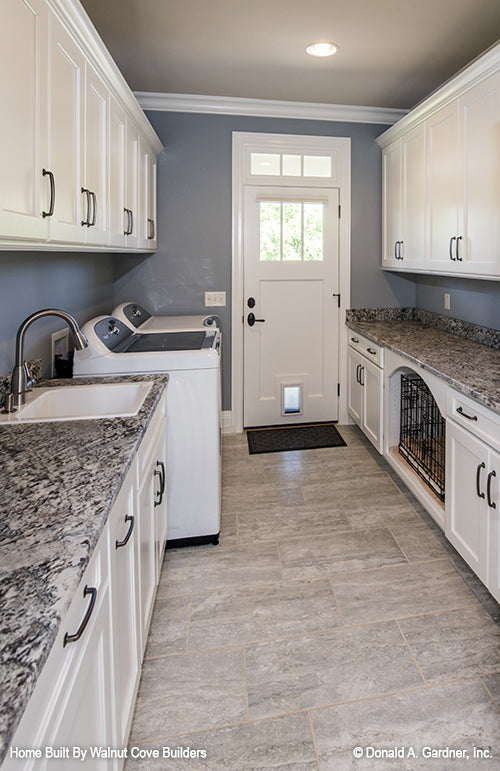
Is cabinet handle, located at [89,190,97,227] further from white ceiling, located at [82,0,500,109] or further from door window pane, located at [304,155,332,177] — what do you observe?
door window pane, located at [304,155,332,177]

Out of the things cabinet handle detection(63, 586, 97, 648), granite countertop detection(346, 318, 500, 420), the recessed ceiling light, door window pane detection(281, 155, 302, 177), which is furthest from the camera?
door window pane detection(281, 155, 302, 177)

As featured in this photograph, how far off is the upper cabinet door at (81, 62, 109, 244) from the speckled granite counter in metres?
1.57

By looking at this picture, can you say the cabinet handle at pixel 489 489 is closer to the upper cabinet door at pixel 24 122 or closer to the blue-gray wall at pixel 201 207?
the upper cabinet door at pixel 24 122

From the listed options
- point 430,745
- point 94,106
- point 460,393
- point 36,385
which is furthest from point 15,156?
point 430,745

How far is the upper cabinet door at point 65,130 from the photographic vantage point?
1353mm

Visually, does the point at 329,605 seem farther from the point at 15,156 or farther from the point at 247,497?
the point at 15,156

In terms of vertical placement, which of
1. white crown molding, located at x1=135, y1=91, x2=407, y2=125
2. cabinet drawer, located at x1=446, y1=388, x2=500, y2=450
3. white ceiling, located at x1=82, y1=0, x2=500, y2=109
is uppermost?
white crown molding, located at x1=135, y1=91, x2=407, y2=125

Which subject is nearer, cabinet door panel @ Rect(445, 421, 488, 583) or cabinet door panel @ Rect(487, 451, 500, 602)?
cabinet door panel @ Rect(487, 451, 500, 602)

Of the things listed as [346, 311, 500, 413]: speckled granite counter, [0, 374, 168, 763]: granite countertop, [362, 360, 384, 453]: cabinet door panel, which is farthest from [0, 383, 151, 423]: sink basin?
[362, 360, 384, 453]: cabinet door panel

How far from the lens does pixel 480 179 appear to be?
2338 mm

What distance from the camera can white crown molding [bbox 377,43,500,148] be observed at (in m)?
2.15

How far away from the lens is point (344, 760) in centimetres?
129

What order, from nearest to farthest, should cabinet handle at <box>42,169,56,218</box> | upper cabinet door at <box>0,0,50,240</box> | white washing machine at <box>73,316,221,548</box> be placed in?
upper cabinet door at <box>0,0,50,240</box> → cabinet handle at <box>42,169,56,218</box> → white washing machine at <box>73,316,221,548</box>

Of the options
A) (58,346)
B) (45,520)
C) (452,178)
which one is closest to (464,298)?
(452,178)
